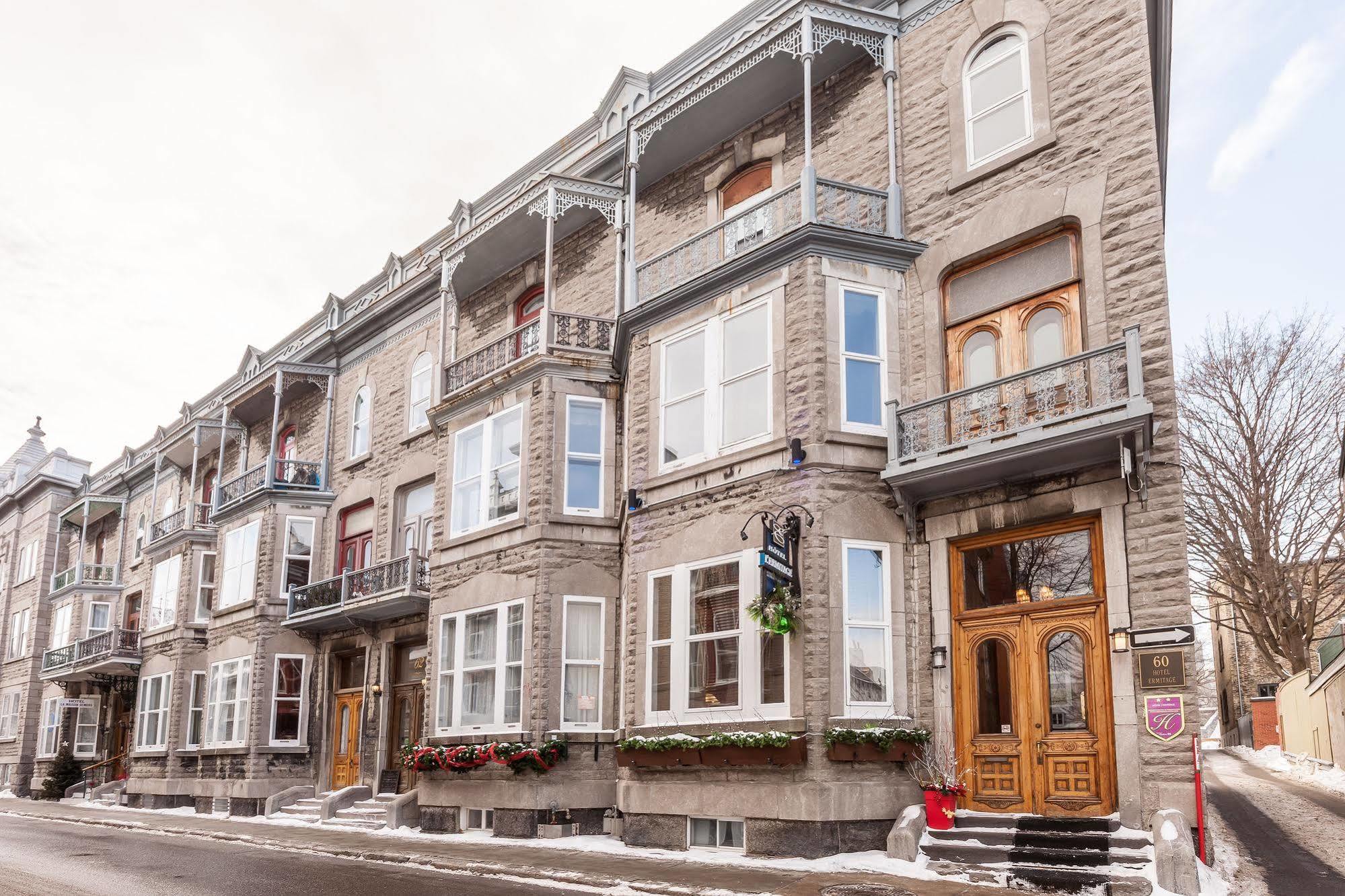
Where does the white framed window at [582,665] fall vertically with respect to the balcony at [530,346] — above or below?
below

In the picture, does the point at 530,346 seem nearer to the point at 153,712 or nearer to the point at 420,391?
the point at 420,391

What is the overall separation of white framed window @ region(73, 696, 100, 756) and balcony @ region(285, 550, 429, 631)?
17.1 meters

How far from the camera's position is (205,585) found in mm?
32656

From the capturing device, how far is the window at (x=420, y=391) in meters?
26.0

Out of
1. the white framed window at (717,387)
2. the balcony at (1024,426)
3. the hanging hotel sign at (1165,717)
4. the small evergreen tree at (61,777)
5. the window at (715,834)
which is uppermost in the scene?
the white framed window at (717,387)

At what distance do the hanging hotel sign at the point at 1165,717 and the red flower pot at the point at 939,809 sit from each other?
2.41 meters

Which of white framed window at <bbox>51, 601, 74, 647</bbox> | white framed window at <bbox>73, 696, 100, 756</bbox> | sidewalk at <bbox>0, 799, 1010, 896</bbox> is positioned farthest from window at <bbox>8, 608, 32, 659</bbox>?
sidewalk at <bbox>0, 799, 1010, 896</bbox>

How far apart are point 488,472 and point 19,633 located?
120 feet

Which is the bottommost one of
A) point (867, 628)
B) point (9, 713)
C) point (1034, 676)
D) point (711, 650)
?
point (9, 713)

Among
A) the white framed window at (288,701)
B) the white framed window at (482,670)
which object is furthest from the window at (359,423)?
the white framed window at (482,670)

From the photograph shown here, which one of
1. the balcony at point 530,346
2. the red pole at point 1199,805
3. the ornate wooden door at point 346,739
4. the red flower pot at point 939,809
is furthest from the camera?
the ornate wooden door at point 346,739

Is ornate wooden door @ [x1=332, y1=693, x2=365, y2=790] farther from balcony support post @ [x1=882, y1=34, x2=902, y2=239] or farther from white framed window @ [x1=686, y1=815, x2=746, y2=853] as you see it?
balcony support post @ [x1=882, y1=34, x2=902, y2=239]

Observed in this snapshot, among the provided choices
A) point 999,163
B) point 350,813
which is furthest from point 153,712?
point 999,163

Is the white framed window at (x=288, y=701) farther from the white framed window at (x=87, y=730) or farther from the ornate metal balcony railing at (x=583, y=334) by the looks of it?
the white framed window at (x=87, y=730)
